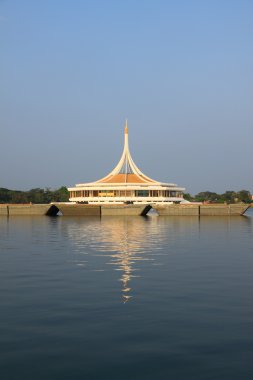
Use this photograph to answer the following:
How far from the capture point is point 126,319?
16.5 meters

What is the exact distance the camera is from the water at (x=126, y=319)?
40.1 feet

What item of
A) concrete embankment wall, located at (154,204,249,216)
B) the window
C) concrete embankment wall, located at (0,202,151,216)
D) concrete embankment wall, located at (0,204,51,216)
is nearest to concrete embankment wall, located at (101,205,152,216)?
concrete embankment wall, located at (0,202,151,216)

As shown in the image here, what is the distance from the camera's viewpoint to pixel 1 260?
32.5 meters

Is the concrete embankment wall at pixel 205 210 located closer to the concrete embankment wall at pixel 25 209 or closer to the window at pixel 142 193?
the window at pixel 142 193

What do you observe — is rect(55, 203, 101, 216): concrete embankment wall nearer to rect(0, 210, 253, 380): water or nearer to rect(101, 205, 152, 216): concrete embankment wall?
rect(101, 205, 152, 216): concrete embankment wall

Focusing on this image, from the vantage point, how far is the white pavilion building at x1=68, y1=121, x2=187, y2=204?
5384 inches

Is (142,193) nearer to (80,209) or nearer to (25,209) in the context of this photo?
(80,209)

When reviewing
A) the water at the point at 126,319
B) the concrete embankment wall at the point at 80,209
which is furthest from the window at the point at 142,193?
the water at the point at 126,319

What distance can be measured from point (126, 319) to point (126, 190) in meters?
121

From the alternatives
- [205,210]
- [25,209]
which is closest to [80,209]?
[25,209]

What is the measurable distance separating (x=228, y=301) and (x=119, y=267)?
10182mm

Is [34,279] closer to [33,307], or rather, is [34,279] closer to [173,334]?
[33,307]

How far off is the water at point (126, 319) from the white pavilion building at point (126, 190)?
10422 cm

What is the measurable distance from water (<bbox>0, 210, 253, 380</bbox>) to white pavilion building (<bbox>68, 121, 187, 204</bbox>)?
10422cm
